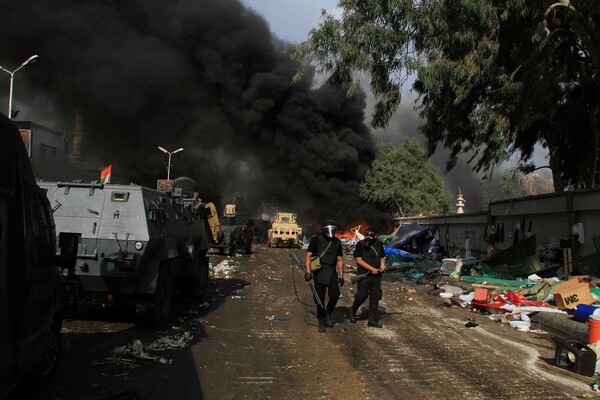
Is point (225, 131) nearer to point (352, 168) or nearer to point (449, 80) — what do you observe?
point (352, 168)

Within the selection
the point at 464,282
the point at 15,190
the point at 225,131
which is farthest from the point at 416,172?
the point at 15,190

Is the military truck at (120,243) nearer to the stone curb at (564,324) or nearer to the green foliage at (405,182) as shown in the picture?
the stone curb at (564,324)

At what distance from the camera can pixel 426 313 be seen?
858 centimetres

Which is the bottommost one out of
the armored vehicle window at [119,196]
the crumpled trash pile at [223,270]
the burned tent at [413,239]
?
the crumpled trash pile at [223,270]

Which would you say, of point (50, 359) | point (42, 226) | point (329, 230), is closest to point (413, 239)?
point (329, 230)

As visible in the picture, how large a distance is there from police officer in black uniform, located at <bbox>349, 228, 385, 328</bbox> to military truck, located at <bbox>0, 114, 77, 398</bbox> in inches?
165

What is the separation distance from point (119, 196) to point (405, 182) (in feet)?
127

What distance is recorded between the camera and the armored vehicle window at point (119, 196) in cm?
651

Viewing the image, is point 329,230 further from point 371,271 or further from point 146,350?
point 146,350

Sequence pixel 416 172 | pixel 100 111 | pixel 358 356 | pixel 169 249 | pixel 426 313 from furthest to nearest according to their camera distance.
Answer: pixel 416 172 → pixel 100 111 → pixel 426 313 → pixel 169 249 → pixel 358 356

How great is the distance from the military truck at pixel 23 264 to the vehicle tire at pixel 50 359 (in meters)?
0.02

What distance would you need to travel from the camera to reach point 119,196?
6547mm

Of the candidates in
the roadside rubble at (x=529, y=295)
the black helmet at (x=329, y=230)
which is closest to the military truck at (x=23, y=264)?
the black helmet at (x=329, y=230)

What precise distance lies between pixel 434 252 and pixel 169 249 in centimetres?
1569
